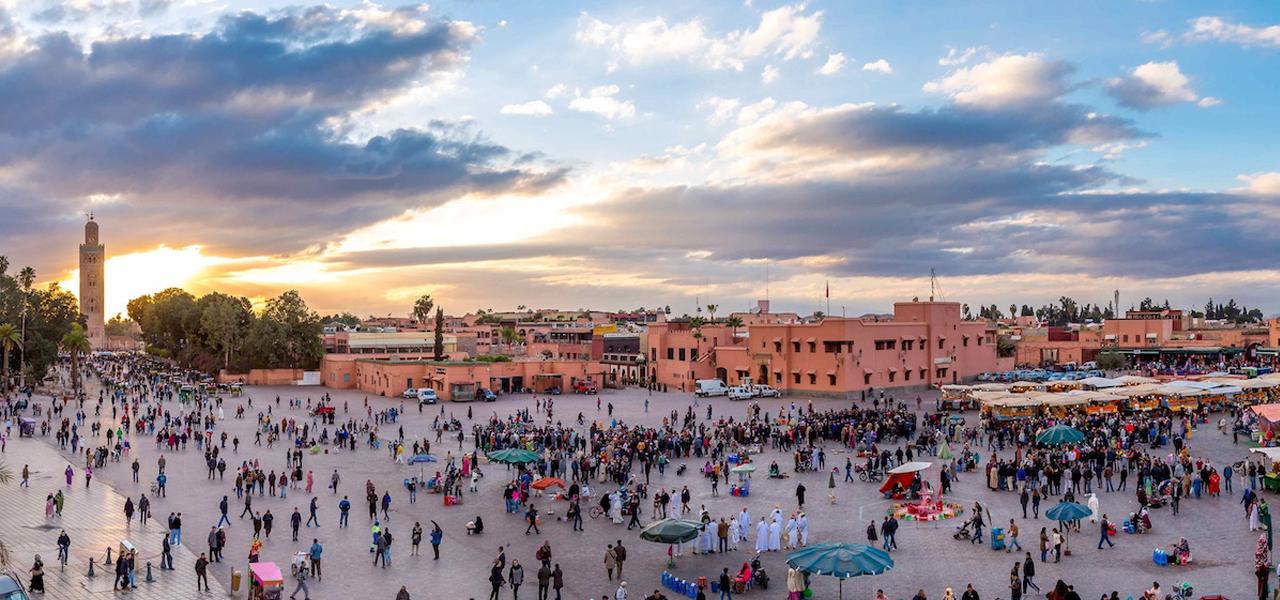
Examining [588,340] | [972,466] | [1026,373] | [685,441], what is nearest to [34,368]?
[588,340]

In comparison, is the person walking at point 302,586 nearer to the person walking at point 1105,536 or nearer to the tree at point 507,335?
the person walking at point 1105,536

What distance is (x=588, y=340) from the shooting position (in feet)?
323

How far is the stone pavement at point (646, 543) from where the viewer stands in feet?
61.7

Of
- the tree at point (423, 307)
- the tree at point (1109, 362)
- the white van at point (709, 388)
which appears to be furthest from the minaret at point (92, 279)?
the tree at point (1109, 362)

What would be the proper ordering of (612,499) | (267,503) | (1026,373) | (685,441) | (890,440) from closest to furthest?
(612,499)
(267,503)
(685,441)
(890,440)
(1026,373)

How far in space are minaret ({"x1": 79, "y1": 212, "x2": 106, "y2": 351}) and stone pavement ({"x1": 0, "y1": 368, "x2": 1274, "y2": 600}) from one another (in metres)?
152

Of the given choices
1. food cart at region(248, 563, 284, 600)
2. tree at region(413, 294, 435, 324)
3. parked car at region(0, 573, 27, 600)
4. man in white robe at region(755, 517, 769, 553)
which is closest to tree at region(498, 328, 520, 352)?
tree at region(413, 294, 435, 324)

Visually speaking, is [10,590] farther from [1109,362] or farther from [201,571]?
[1109,362]

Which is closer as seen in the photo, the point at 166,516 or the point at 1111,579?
the point at 1111,579

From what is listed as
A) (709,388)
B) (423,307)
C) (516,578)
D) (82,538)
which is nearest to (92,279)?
(423,307)

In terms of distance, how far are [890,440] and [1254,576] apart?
2091 centimetres

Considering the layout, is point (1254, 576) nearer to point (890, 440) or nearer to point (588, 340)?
point (890, 440)

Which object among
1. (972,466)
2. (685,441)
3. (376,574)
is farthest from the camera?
(685,441)

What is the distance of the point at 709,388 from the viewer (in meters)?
64.9
